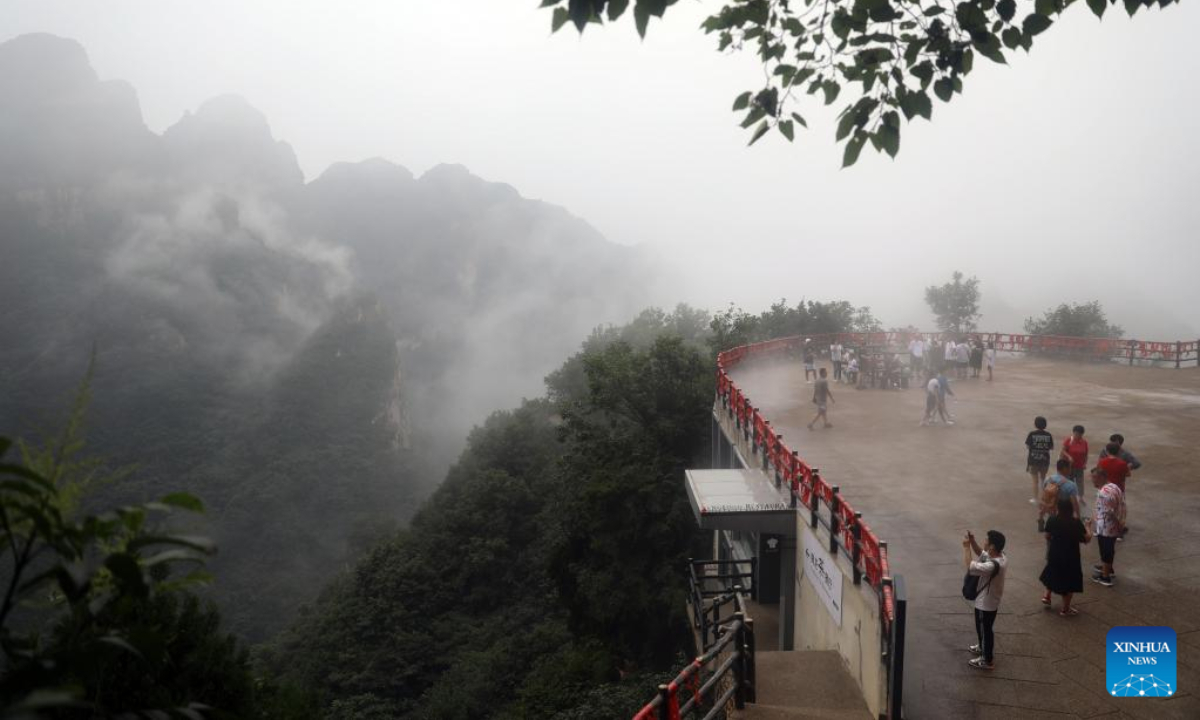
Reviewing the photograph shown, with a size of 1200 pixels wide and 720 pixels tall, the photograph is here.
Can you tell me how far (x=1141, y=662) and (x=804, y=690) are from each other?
3262 mm

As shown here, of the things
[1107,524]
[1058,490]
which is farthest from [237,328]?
[1107,524]

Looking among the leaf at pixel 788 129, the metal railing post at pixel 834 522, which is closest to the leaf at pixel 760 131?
the leaf at pixel 788 129

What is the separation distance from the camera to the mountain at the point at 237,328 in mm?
85938

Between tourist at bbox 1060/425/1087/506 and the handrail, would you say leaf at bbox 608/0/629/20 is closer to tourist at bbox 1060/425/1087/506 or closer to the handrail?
the handrail

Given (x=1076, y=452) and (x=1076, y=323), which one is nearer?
(x=1076, y=452)

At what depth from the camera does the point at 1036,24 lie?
4848mm

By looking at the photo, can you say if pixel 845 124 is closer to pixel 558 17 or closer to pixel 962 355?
pixel 558 17

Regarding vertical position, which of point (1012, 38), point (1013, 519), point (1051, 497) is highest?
point (1012, 38)

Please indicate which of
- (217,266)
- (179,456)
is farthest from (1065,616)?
(217,266)

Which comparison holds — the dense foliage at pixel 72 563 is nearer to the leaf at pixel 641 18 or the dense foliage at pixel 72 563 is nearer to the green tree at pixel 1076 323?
the leaf at pixel 641 18

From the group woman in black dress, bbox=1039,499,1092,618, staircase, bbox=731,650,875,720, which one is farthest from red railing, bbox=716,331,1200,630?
woman in black dress, bbox=1039,499,1092,618

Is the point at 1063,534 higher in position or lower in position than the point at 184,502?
lower

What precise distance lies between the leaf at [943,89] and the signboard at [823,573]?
6.07m

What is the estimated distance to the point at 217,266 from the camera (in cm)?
12025
